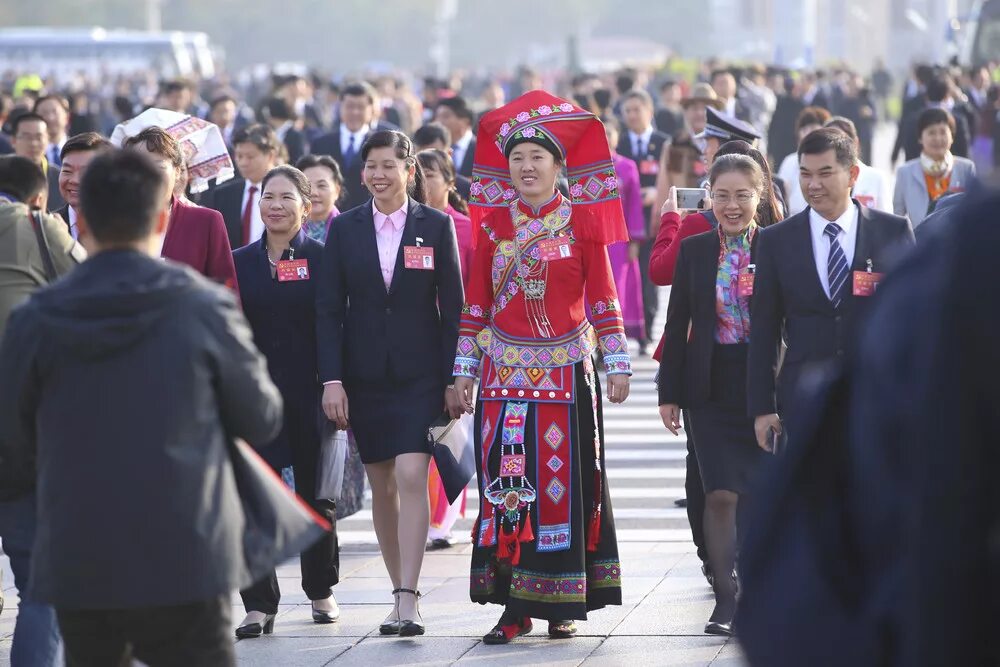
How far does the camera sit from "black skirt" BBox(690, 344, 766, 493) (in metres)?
6.18

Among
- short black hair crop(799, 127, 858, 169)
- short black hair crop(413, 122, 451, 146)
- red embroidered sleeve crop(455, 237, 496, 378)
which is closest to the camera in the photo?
short black hair crop(799, 127, 858, 169)

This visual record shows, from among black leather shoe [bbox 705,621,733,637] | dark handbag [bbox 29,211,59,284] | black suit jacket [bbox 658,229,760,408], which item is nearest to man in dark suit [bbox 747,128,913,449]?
black suit jacket [bbox 658,229,760,408]

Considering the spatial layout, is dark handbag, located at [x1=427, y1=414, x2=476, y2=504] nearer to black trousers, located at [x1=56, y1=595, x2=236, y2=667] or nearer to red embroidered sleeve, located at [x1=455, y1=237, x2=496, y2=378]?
red embroidered sleeve, located at [x1=455, y1=237, x2=496, y2=378]

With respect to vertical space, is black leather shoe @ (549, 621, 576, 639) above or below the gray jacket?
below

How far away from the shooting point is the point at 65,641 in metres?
3.72

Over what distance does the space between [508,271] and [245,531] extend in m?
2.63

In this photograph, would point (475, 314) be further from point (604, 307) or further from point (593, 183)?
point (593, 183)

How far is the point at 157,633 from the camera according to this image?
3646 millimetres

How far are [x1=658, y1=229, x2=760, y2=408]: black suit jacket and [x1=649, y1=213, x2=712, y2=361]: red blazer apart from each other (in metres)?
0.34

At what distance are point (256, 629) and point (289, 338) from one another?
1.08 meters

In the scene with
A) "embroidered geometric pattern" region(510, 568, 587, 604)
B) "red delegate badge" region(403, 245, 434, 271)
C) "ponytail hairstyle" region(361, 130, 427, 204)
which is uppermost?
"ponytail hairstyle" region(361, 130, 427, 204)

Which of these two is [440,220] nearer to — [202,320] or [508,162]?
[508,162]

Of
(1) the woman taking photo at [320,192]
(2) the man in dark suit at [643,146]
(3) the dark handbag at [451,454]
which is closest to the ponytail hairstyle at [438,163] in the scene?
(1) the woman taking photo at [320,192]

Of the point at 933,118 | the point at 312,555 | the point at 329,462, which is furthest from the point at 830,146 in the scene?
the point at 933,118
